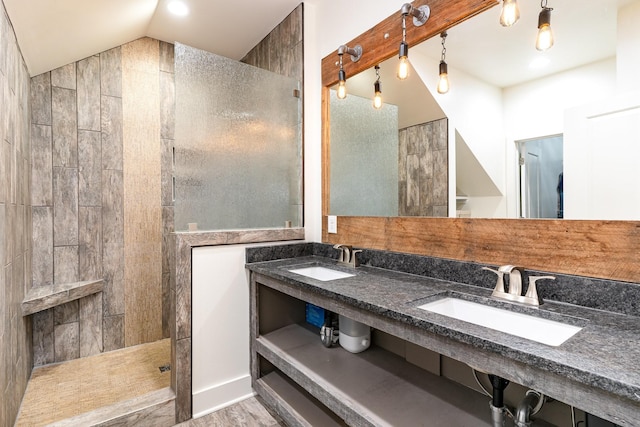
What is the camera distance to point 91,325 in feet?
8.18

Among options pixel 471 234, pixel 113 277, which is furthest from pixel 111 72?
pixel 471 234

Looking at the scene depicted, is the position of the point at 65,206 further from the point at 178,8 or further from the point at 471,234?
the point at 471,234

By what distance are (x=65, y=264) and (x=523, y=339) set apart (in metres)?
2.91

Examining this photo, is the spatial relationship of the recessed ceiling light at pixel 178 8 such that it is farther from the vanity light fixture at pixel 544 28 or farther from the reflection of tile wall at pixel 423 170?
the vanity light fixture at pixel 544 28

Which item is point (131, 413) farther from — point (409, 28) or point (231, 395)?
point (409, 28)

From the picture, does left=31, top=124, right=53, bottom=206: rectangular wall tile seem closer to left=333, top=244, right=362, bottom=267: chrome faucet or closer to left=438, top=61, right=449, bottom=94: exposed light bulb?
left=333, top=244, right=362, bottom=267: chrome faucet

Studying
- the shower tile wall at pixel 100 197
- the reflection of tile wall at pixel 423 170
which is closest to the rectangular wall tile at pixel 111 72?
the shower tile wall at pixel 100 197

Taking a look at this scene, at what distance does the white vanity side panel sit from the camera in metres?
1.83

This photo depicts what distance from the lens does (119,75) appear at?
8.47ft

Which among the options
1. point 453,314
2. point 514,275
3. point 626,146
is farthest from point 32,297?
point 626,146

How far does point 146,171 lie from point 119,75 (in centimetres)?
79

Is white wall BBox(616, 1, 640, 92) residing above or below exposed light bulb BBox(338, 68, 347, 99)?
below

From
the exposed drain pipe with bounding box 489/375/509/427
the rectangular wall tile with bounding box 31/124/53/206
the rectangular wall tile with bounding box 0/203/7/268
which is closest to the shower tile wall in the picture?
the rectangular wall tile with bounding box 31/124/53/206

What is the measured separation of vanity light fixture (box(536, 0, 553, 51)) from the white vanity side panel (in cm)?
177
